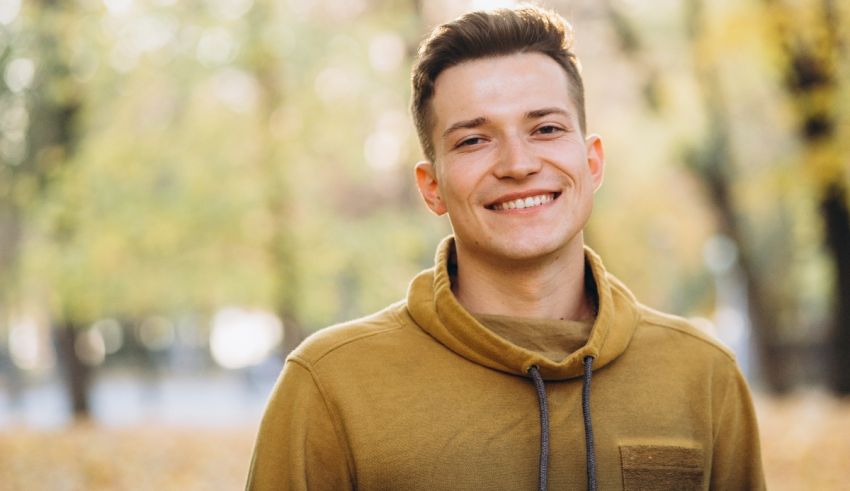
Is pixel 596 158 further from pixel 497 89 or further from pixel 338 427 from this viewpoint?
pixel 338 427

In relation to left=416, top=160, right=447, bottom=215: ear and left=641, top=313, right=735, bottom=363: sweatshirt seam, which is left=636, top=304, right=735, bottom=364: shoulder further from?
left=416, top=160, right=447, bottom=215: ear

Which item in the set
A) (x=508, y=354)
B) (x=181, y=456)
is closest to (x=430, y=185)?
(x=508, y=354)

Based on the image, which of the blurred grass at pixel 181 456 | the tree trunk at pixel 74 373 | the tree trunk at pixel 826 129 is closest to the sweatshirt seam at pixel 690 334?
the blurred grass at pixel 181 456

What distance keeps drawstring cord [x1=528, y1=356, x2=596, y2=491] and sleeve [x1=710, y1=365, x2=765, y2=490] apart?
453 mm

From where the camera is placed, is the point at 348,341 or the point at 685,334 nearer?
the point at 348,341

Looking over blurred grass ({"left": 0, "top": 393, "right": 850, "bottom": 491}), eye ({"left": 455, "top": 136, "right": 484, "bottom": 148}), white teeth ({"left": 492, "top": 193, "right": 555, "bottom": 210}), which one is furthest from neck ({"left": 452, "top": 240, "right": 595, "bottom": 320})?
blurred grass ({"left": 0, "top": 393, "right": 850, "bottom": 491})

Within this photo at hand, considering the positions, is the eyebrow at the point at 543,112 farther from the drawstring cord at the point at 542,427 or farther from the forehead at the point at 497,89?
the drawstring cord at the point at 542,427

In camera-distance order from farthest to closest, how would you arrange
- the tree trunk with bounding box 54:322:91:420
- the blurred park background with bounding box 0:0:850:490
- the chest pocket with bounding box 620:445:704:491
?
the tree trunk with bounding box 54:322:91:420 → the blurred park background with bounding box 0:0:850:490 → the chest pocket with bounding box 620:445:704:491

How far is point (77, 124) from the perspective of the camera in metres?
13.4

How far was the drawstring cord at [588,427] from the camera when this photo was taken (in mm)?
2441

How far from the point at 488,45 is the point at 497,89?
0.16 m

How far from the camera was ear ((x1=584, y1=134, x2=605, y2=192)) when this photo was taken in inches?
116

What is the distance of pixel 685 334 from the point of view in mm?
2834

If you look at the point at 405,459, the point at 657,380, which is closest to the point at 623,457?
the point at 657,380
